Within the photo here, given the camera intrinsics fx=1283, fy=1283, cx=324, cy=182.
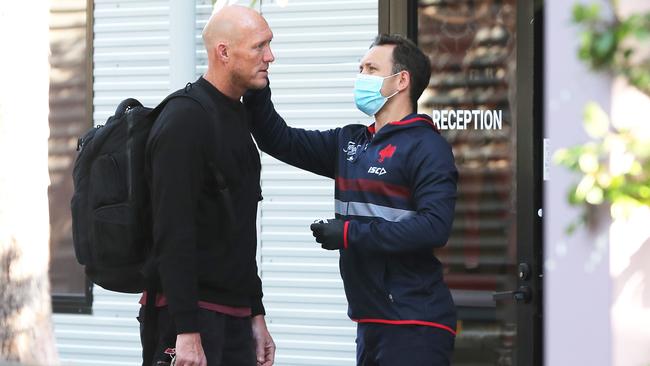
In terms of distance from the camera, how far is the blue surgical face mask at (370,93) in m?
4.88

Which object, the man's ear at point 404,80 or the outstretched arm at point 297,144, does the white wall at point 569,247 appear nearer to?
the man's ear at point 404,80

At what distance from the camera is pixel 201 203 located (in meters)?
4.31

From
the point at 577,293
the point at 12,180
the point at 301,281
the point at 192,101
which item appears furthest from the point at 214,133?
the point at 301,281

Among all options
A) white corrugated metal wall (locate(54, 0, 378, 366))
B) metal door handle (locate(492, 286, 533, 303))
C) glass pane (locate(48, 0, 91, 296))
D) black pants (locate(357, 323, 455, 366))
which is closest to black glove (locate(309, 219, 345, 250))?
black pants (locate(357, 323, 455, 366))

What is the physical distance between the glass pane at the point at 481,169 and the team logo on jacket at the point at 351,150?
1.80 metres

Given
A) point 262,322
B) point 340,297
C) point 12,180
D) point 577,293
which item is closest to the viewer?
point 577,293

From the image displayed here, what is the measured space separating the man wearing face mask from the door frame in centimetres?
160

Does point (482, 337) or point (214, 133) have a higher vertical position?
point (214, 133)

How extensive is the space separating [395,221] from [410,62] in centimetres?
69

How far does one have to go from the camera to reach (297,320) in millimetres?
7090

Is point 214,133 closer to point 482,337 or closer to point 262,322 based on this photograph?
point 262,322

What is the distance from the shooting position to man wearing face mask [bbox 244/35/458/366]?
4.49 meters

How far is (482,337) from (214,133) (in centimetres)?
277

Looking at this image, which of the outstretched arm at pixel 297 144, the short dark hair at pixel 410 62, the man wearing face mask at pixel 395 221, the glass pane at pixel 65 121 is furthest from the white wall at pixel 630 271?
the glass pane at pixel 65 121
